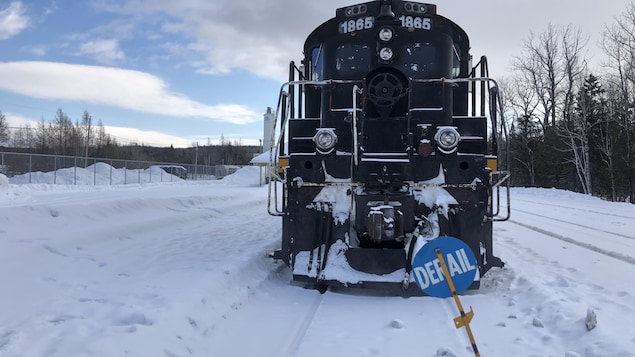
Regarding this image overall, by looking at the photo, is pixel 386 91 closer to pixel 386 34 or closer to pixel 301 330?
pixel 386 34

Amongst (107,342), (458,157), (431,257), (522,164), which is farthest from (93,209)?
(522,164)

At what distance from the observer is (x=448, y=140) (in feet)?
18.0

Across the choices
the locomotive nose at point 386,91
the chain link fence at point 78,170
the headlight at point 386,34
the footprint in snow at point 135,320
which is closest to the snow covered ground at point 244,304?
the footprint in snow at point 135,320

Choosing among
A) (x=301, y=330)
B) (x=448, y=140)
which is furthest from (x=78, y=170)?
(x=301, y=330)

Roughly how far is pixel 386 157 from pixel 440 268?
103 inches

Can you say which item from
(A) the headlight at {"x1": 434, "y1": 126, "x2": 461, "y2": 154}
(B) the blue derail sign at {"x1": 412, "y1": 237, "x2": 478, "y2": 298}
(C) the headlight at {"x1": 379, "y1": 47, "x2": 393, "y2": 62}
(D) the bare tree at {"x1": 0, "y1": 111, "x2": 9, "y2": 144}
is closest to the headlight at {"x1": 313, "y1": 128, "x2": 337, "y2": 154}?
(A) the headlight at {"x1": 434, "y1": 126, "x2": 461, "y2": 154}

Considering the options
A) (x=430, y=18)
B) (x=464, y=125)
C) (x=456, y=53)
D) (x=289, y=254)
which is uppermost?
(x=430, y=18)

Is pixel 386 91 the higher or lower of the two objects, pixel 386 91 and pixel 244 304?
the higher

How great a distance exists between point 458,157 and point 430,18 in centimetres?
237

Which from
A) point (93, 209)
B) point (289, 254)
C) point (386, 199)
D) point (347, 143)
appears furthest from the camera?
point (93, 209)

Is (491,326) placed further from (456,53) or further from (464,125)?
(456,53)

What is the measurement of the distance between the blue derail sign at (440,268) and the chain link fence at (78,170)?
26.0 meters

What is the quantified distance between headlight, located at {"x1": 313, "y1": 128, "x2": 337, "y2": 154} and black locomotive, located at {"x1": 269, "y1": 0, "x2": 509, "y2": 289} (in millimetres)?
13

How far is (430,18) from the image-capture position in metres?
6.52
